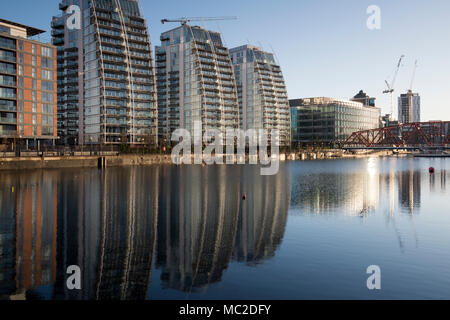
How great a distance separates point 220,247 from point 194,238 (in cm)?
258

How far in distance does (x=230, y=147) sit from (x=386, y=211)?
15296cm

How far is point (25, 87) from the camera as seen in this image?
116062 millimetres


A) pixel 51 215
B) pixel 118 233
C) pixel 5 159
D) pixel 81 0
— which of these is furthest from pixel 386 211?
pixel 81 0

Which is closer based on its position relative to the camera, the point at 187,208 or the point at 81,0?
the point at 187,208

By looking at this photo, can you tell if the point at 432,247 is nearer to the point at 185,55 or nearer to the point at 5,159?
the point at 5,159

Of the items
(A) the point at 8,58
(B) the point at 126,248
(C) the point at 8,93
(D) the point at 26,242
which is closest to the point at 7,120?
(C) the point at 8,93

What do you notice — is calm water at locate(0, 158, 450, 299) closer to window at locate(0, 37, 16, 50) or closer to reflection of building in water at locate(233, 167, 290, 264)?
reflection of building in water at locate(233, 167, 290, 264)

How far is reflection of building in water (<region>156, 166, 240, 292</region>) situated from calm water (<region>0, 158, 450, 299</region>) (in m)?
0.08

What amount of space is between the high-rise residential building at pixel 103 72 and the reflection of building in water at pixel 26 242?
114105mm

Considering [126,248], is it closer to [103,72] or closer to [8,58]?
[8,58]

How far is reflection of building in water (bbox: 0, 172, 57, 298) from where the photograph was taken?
17.9m

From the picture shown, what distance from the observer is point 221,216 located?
3441 cm

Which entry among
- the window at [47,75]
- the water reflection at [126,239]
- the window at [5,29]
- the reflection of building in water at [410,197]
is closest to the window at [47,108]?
the window at [47,75]

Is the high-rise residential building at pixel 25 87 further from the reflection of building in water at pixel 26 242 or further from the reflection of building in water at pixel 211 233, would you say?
the reflection of building in water at pixel 211 233
